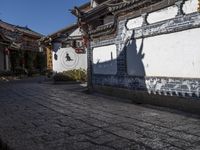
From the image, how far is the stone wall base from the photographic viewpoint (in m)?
8.39

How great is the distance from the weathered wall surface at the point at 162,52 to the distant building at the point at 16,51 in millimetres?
21934

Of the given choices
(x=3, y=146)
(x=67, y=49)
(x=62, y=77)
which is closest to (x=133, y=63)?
(x=3, y=146)

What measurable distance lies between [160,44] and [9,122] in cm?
509

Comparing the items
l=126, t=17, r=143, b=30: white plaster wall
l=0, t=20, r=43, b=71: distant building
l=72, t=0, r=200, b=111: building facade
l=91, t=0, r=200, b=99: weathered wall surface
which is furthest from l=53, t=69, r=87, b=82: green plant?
l=126, t=17, r=143, b=30: white plaster wall

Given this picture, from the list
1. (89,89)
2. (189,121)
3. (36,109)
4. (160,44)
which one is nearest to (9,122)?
(36,109)

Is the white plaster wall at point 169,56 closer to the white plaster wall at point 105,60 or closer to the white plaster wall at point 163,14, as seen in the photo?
the white plaster wall at point 163,14

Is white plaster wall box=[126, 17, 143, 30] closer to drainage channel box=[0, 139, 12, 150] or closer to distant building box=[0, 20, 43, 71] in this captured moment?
drainage channel box=[0, 139, 12, 150]

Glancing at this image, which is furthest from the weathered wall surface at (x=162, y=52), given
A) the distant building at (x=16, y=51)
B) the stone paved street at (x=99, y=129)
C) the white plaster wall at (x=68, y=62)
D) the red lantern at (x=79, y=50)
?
the distant building at (x=16, y=51)

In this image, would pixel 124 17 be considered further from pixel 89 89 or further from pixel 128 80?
pixel 89 89

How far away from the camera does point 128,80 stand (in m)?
11.8

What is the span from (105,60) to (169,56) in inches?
197

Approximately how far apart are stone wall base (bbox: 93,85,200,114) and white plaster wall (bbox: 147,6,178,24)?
2407mm

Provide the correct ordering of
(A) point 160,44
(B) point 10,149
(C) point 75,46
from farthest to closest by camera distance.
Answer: (C) point 75,46, (A) point 160,44, (B) point 10,149

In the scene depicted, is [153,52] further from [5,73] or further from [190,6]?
[5,73]
